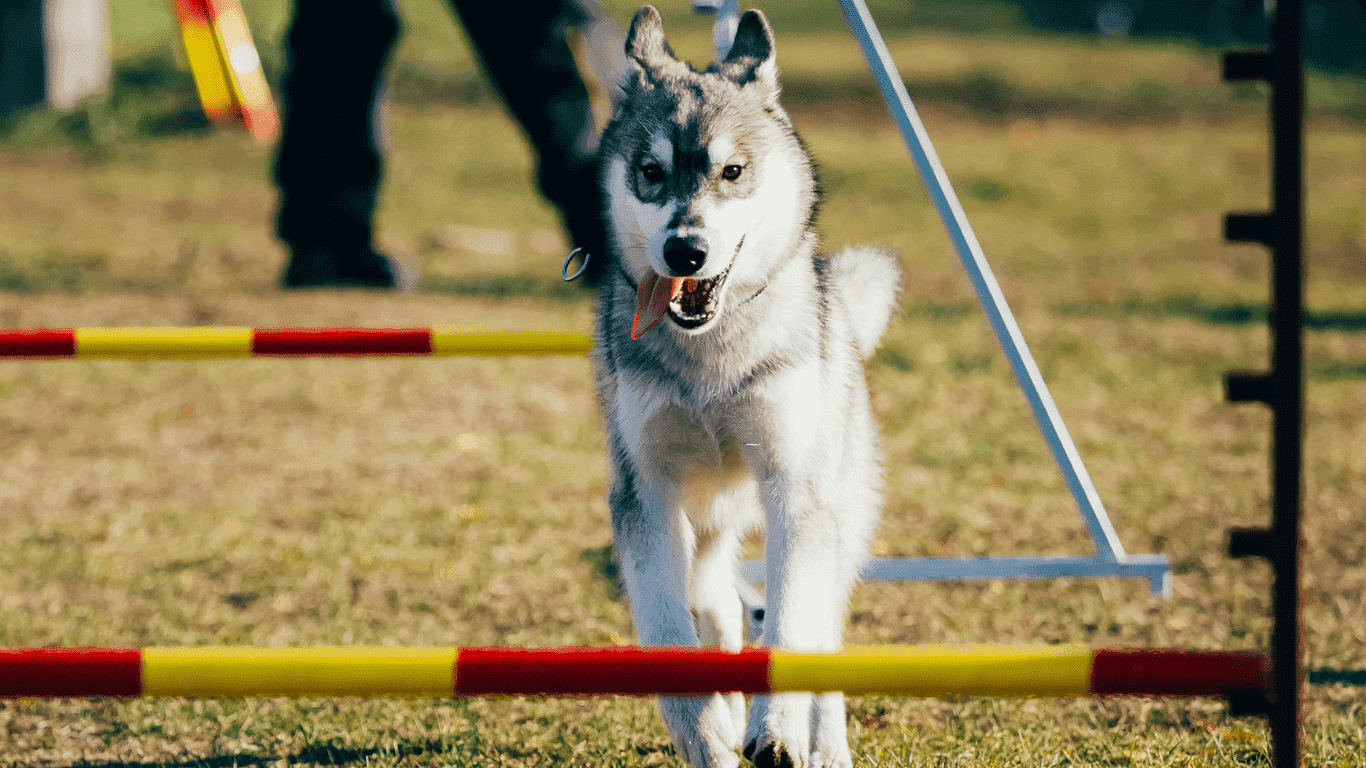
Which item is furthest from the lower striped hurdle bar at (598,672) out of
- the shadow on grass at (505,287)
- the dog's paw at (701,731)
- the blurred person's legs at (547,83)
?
the shadow on grass at (505,287)

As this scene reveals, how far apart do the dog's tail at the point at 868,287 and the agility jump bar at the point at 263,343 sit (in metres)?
0.71

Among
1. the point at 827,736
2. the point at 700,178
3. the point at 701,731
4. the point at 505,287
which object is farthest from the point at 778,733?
the point at 505,287

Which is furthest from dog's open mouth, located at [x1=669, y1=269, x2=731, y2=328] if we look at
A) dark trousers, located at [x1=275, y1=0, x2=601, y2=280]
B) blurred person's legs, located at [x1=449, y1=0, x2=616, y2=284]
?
dark trousers, located at [x1=275, y1=0, x2=601, y2=280]

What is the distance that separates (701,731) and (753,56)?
4.79ft

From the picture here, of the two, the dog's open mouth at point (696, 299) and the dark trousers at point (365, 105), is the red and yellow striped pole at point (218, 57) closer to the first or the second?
the dark trousers at point (365, 105)

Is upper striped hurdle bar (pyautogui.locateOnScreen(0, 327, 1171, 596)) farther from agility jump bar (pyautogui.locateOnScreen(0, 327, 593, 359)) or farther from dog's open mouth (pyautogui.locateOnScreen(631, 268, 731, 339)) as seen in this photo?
dog's open mouth (pyautogui.locateOnScreen(631, 268, 731, 339))

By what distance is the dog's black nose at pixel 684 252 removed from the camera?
87.0 inches

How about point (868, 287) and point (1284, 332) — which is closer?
point (1284, 332)

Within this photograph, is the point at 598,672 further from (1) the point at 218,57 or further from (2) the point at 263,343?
(1) the point at 218,57

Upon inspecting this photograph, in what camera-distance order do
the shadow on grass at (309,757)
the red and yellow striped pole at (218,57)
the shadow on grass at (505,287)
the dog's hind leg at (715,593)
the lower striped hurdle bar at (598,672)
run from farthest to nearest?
the shadow on grass at (505,287) < the red and yellow striped pole at (218,57) < the dog's hind leg at (715,593) < the shadow on grass at (309,757) < the lower striped hurdle bar at (598,672)

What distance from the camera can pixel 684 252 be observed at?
2211 millimetres

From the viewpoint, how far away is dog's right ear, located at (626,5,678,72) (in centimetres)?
259

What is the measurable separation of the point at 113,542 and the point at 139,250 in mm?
4789

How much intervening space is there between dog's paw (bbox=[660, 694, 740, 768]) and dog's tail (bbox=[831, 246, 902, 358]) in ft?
3.66
